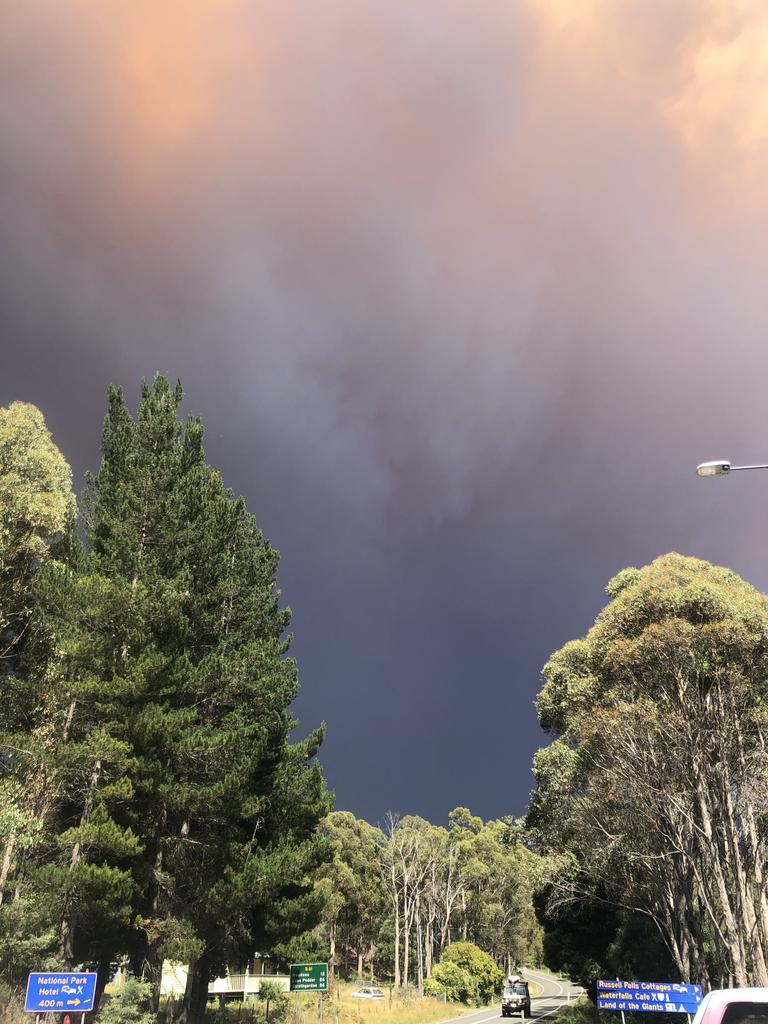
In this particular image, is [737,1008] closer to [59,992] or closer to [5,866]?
[59,992]

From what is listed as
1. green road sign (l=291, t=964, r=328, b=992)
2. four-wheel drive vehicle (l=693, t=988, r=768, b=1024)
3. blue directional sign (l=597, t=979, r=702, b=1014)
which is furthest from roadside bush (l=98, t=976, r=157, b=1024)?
four-wheel drive vehicle (l=693, t=988, r=768, b=1024)

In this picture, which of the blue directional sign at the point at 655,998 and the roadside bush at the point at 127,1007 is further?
the blue directional sign at the point at 655,998

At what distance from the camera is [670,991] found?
648 inches

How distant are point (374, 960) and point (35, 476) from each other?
3088 inches

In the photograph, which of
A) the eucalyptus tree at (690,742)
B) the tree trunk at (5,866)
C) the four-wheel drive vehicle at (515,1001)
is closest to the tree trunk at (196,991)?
the tree trunk at (5,866)

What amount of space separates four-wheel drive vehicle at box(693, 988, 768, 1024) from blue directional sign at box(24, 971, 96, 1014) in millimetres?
13433

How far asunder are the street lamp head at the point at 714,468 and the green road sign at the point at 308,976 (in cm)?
2225

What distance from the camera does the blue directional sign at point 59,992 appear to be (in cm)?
1340

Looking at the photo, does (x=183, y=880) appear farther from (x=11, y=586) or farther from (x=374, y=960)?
(x=374, y=960)

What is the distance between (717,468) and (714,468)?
50 mm

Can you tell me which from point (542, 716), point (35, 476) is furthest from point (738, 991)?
point (542, 716)

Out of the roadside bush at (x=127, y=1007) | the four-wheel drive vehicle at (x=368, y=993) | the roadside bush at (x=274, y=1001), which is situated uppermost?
the roadside bush at (x=127, y=1007)

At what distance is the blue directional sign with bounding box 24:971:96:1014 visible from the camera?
1340 cm

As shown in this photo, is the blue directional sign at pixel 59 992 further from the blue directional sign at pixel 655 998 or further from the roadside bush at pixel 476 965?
the roadside bush at pixel 476 965
